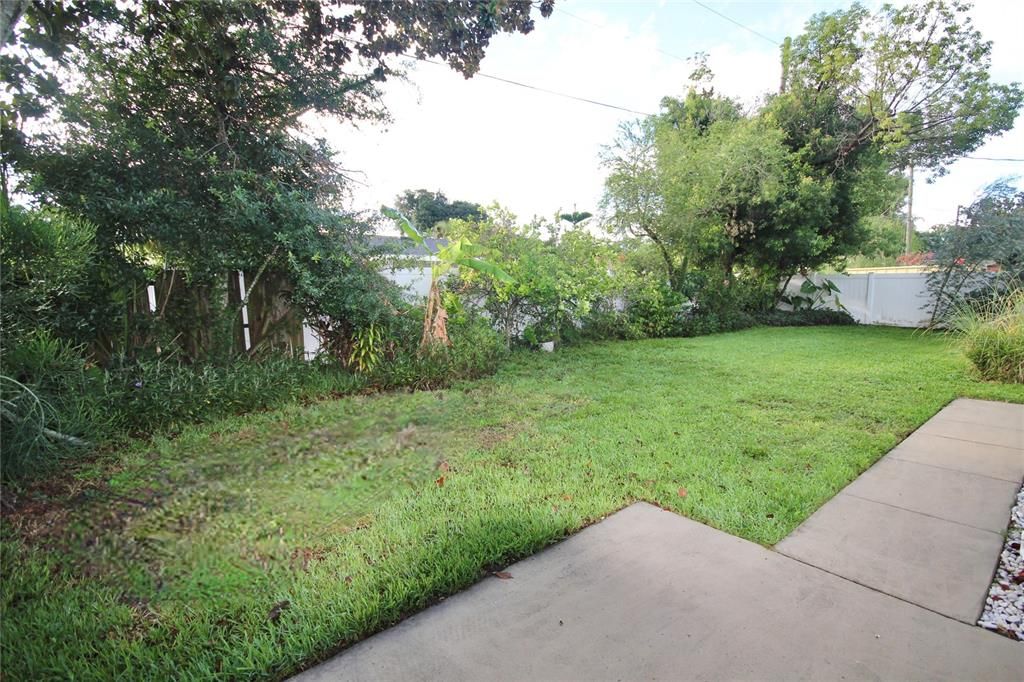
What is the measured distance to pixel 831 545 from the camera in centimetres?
232

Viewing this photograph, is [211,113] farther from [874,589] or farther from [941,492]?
[941,492]

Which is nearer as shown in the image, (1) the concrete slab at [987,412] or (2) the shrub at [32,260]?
(2) the shrub at [32,260]

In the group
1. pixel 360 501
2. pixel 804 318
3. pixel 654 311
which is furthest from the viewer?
pixel 804 318

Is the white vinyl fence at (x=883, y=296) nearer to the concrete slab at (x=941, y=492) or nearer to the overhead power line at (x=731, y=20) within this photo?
the overhead power line at (x=731, y=20)

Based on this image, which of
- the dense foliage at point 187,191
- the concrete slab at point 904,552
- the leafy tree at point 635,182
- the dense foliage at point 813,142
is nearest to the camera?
the concrete slab at point 904,552

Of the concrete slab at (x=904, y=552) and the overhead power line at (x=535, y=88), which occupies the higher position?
the overhead power line at (x=535, y=88)

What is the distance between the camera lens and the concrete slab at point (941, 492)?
2629mm

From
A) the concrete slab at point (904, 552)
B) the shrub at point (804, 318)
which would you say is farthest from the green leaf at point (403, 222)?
the shrub at point (804, 318)

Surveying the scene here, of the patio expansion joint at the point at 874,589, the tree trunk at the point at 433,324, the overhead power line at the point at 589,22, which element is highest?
the overhead power line at the point at 589,22

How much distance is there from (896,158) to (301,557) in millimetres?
17255

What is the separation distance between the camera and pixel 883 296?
13266 mm

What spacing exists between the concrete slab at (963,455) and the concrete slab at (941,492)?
12 cm

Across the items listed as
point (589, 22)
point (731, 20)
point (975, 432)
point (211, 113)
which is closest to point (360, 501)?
point (211, 113)

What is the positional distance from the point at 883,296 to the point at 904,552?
47.2 feet
